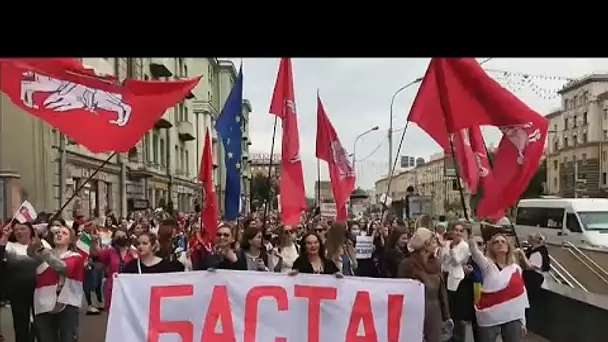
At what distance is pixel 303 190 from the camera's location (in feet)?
33.8

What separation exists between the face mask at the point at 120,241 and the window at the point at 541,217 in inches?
Answer: 657

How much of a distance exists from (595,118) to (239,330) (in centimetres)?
7825

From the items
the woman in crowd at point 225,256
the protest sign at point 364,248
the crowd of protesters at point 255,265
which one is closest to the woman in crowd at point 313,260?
the crowd of protesters at point 255,265

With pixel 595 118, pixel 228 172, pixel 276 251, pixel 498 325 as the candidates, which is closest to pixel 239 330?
pixel 498 325

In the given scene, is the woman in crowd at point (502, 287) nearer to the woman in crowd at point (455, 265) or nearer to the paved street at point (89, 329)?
the woman in crowd at point (455, 265)

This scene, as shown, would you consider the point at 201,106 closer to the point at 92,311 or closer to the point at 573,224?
the point at 573,224

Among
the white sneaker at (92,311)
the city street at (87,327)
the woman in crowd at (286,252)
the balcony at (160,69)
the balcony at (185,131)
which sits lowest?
the white sneaker at (92,311)

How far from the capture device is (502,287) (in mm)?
7551

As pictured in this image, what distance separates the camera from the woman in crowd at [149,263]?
281 inches

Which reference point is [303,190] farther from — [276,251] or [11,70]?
[11,70]

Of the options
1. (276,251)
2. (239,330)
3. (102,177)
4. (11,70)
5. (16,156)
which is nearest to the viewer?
(239,330)

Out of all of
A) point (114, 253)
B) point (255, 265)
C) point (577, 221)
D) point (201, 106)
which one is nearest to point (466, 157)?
point (255, 265)

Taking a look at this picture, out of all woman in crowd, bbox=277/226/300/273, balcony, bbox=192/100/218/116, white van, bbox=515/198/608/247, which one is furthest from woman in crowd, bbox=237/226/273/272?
balcony, bbox=192/100/218/116

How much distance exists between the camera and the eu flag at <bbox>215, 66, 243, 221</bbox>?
35.8 feet
